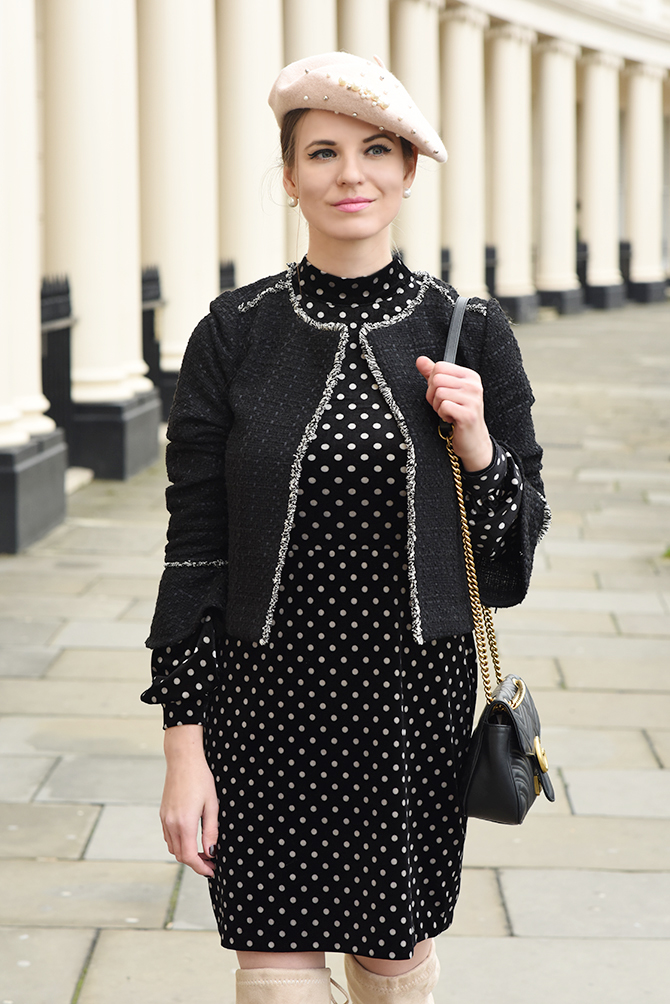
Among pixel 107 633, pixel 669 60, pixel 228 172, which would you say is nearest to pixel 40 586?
pixel 107 633

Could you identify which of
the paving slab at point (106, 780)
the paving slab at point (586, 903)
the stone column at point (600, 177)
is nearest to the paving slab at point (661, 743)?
the paving slab at point (586, 903)

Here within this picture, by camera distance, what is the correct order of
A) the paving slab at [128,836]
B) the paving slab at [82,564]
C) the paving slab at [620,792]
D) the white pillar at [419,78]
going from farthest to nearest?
the white pillar at [419,78], the paving slab at [82,564], the paving slab at [620,792], the paving slab at [128,836]

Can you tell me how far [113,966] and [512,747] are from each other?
4.73ft

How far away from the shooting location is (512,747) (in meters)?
2.18

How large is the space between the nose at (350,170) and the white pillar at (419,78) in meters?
21.1

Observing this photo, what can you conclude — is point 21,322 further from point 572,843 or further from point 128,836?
point 572,843

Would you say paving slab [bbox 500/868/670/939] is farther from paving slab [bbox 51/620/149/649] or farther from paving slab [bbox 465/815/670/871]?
paving slab [bbox 51/620/149/649]

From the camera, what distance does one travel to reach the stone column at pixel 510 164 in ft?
91.8

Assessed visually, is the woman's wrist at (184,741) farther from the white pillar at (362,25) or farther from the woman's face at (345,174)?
the white pillar at (362,25)

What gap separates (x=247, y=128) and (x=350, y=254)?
13046 millimetres

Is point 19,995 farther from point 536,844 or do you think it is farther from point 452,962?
point 536,844

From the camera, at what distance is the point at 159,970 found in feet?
10.5

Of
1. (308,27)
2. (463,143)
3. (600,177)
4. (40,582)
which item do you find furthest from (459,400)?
(600,177)

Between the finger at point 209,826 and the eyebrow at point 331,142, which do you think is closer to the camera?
the eyebrow at point 331,142
